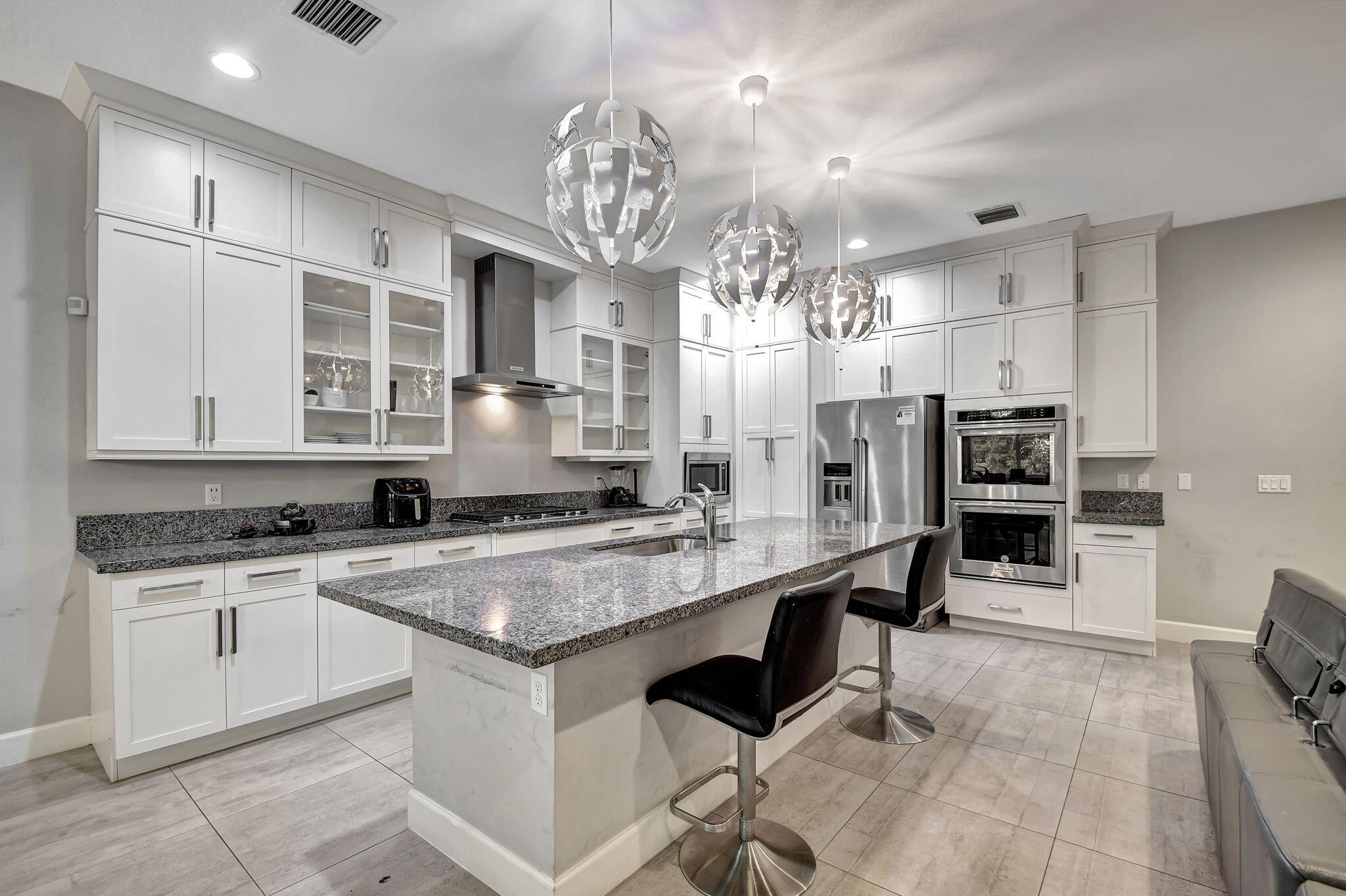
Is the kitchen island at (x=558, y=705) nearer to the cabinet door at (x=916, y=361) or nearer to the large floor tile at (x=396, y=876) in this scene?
the large floor tile at (x=396, y=876)

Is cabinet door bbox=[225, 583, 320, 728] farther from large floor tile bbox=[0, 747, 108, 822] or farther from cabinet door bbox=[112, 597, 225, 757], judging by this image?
large floor tile bbox=[0, 747, 108, 822]

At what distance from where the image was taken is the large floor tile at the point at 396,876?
5.84 ft

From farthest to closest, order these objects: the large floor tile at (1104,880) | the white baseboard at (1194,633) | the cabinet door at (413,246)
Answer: the white baseboard at (1194,633) → the cabinet door at (413,246) → the large floor tile at (1104,880)

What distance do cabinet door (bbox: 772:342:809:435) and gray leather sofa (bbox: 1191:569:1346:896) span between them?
3.20 meters

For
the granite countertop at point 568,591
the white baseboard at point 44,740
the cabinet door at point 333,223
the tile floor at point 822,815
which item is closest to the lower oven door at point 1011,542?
the tile floor at point 822,815

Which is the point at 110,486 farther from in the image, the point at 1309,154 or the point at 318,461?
the point at 1309,154

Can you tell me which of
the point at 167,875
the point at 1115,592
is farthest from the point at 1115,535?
the point at 167,875

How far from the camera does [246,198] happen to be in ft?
9.58

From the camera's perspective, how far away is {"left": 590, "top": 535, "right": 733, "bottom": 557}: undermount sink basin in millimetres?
2625

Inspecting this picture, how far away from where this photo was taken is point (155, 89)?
2.62 m

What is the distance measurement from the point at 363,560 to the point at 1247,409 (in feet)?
17.5

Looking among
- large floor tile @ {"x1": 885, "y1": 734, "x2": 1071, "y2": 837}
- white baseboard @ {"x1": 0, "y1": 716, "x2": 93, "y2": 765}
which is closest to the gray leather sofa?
large floor tile @ {"x1": 885, "y1": 734, "x2": 1071, "y2": 837}

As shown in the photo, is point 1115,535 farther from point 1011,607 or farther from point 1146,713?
point 1146,713

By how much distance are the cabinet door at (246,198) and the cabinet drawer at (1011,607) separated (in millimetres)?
4609
